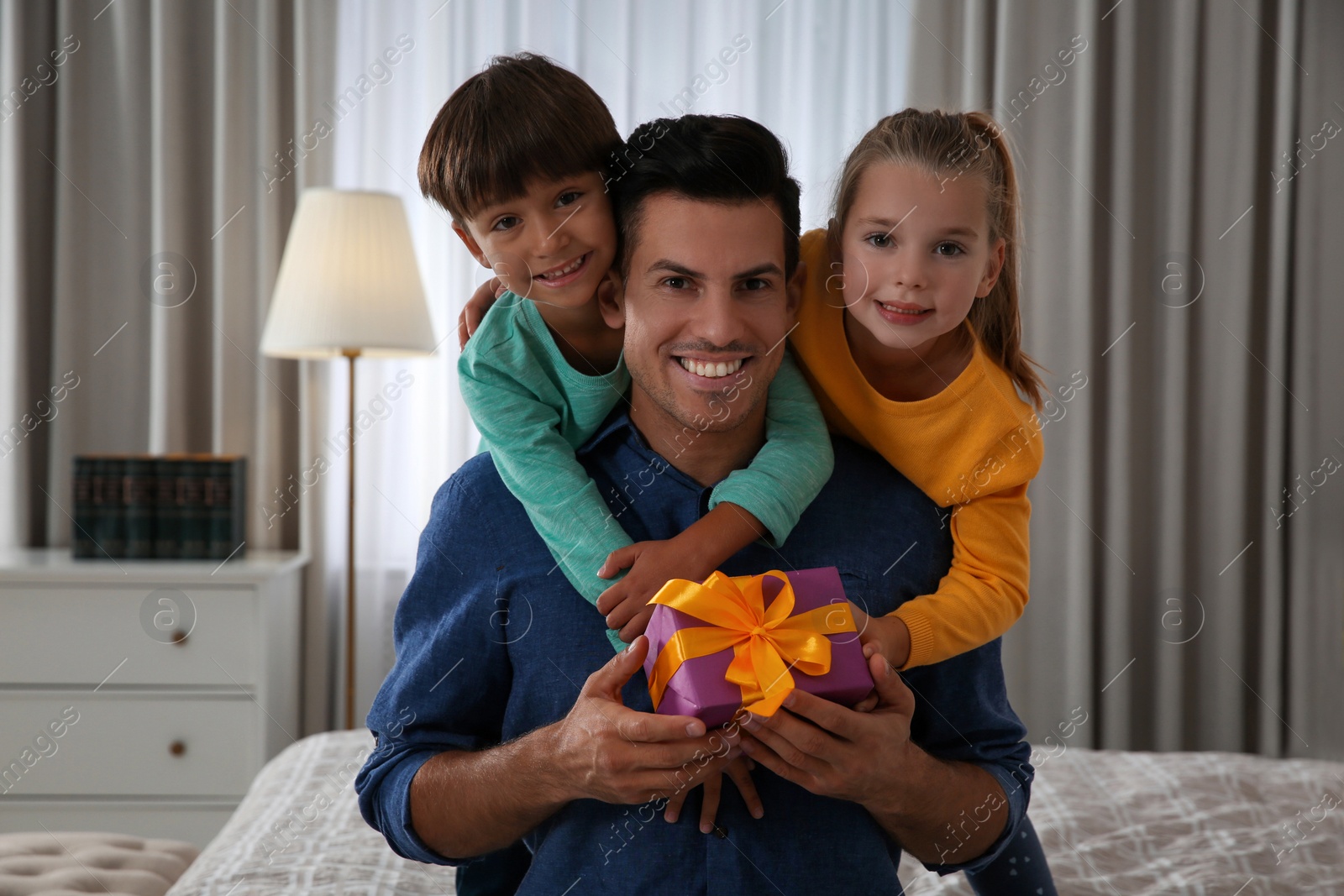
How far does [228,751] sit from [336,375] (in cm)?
111

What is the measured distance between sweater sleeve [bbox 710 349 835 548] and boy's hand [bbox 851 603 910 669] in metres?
0.12

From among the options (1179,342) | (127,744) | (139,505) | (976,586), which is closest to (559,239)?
(976,586)

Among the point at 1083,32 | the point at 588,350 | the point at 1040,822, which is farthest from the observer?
the point at 1083,32

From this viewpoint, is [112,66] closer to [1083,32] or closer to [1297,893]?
[1083,32]

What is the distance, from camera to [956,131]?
4.03 feet

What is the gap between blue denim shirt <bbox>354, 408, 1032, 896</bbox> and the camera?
3.41 feet

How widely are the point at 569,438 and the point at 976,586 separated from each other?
48 centimetres

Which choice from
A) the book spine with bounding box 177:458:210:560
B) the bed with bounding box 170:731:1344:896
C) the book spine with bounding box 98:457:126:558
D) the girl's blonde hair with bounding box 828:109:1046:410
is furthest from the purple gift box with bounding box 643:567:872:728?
the book spine with bounding box 98:457:126:558

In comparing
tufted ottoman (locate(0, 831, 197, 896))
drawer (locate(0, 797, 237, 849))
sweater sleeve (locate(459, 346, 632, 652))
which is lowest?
drawer (locate(0, 797, 237, 849))

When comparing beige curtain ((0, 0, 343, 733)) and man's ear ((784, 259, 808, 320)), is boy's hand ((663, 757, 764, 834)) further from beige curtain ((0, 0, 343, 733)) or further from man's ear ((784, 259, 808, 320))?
beige curtain ((0, 0, 343, 733))

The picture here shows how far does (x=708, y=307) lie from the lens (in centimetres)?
105

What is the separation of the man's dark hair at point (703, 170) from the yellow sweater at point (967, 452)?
0.47 feet

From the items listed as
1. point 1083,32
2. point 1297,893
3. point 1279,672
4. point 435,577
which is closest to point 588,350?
point 435,577

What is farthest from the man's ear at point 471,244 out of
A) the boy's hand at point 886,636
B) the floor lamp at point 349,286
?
the floor lamp at point 349,286
